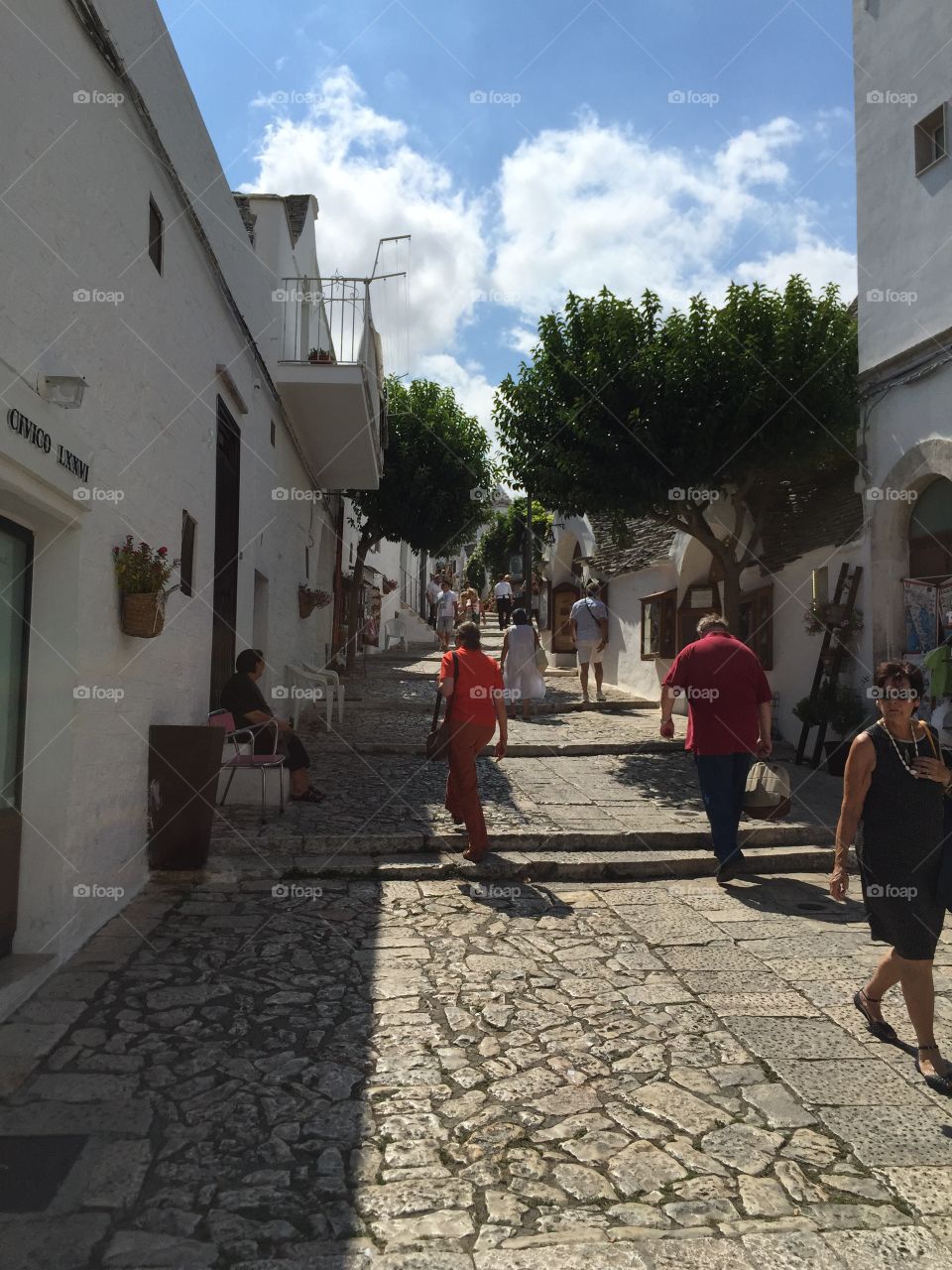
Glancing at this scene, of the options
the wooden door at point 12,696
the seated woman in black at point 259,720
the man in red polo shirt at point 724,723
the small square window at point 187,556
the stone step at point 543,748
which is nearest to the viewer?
the wooden door at point 12,696

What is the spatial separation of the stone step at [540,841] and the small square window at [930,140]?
6286 millimetres

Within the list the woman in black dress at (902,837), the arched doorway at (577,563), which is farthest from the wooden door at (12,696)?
the arched doorway at (577,563)

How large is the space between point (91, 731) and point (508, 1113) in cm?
292

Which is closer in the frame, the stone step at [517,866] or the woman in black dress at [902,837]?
the woman in black dress at [902,837]

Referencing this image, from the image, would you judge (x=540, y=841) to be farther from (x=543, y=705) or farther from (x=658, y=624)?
(x=658, y=624)

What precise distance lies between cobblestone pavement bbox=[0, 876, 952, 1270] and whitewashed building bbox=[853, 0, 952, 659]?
5.16 meters

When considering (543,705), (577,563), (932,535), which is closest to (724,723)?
(932,535)

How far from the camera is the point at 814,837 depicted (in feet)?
24.1

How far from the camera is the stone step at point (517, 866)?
622 centimetres

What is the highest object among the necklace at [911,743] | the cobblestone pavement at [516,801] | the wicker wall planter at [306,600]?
the wicker wall planter at [306,600]

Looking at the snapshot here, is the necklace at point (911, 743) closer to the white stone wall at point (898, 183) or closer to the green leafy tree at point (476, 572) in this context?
the white stone wall at point (898, 183)

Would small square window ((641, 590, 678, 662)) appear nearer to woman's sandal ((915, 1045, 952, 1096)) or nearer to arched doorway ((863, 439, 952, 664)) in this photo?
arched doorway ((863, 439, 952, 664))

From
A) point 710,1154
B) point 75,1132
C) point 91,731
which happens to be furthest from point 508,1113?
point 91,731

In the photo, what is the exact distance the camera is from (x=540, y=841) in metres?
7.08
